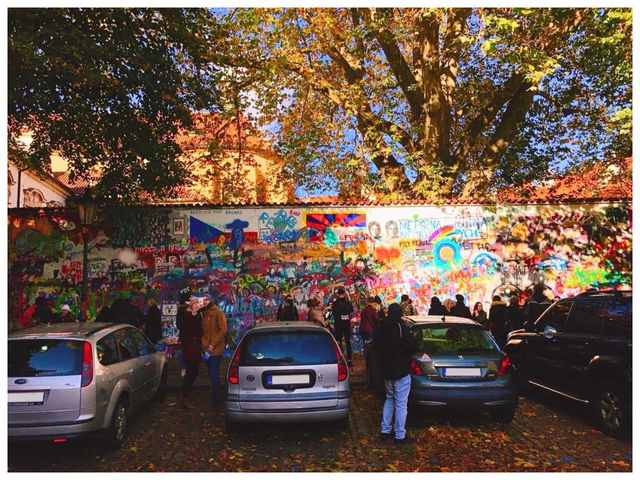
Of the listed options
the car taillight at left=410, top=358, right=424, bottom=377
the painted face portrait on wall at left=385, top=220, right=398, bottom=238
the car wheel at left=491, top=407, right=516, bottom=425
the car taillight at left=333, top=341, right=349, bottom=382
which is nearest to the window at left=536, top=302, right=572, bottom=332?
the car wheel at left=491, top=407, right=516, bottom=425

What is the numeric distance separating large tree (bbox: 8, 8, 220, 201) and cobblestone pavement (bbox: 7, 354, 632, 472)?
19.4 feet

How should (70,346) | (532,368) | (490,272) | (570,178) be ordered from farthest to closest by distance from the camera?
(570,178) → (490,272) → (532,368) → (70,346)

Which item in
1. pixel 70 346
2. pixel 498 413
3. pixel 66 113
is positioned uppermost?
pixel 66 113

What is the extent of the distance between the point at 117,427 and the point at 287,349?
2.30m

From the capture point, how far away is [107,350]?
6.11 meters

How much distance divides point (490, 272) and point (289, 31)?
9.48 meters

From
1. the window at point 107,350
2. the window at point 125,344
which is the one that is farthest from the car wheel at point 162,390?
the window at point 107,350

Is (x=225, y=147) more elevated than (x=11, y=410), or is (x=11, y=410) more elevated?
(x=225, y=147)

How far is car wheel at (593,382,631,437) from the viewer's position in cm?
584

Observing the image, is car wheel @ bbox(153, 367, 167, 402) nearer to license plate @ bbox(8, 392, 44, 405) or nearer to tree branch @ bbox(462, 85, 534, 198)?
license plate @ bbox(8, 392, 44, 405)

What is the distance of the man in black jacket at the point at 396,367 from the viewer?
20.0 feet

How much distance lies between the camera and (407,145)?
1631cm

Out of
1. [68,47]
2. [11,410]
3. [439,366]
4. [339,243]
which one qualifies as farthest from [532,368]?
[68,47]

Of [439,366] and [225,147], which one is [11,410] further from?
[225,147]
